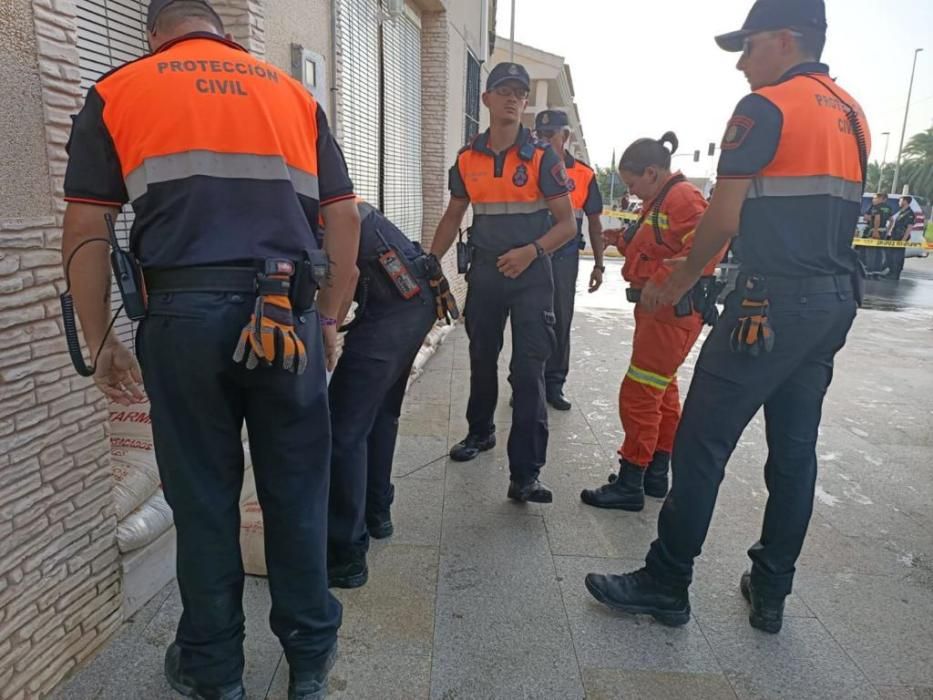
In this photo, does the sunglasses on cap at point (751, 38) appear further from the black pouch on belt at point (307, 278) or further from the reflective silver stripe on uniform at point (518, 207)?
the black pouch on belt at point (307, 278)

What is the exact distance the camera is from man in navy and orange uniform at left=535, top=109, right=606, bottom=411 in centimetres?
478

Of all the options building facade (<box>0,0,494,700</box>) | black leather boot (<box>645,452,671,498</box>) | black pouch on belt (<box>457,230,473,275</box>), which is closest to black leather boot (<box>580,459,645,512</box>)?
black leather boot (<box>645,452,671,498</box>)

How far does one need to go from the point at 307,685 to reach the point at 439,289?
58.5 inches

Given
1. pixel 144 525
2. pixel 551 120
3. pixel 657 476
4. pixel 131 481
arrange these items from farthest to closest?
pixel 551 120
pixel 657 476
pixel 131 481
pixel 144 525

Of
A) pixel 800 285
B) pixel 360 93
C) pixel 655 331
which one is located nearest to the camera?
pixel 800 285

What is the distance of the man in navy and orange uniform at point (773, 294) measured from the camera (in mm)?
2055

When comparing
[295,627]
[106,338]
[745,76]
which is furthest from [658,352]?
[106,338]

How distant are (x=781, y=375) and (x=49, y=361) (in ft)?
7.63

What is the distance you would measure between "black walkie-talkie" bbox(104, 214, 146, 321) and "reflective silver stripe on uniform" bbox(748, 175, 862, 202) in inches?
73.5

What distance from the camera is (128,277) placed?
158cm

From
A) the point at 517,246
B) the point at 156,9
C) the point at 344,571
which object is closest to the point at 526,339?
the point at 517,246

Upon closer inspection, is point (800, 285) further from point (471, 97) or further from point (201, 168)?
point (471, 97)

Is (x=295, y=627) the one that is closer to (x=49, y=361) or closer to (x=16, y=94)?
(x=49, y=361)

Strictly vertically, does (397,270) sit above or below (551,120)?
below
